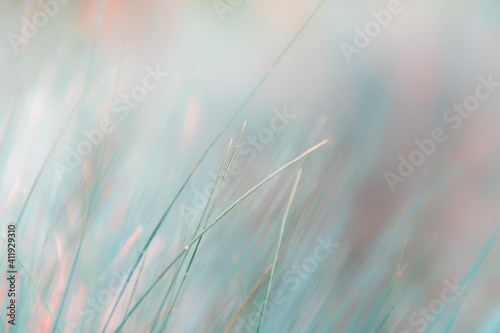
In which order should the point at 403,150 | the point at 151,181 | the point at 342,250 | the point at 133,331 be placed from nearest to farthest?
1. the point at 133,331
2. the point at 151,181
3. the point at 342,250
4. the point at 403,150

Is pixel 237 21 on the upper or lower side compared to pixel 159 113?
upper

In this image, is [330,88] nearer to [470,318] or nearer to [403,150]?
[403,150]

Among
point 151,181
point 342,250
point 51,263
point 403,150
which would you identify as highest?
point 403,150

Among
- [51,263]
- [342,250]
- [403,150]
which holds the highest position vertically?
[403,150]

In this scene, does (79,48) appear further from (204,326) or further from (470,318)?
(470,318)

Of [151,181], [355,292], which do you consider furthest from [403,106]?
[151,181]

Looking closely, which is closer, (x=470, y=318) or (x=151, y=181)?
(x=151, y=181)

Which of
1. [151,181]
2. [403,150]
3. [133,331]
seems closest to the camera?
[133,331]

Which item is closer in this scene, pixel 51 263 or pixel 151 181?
pixel 51 263

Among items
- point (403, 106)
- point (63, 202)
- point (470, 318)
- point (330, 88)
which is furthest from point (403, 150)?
point (63, 202)
